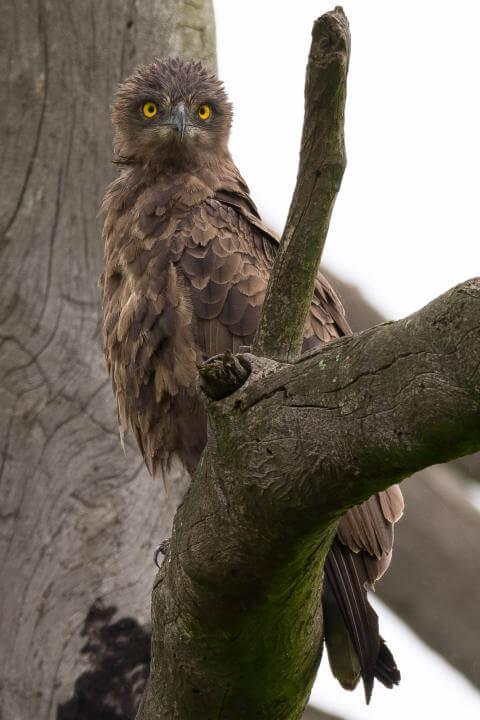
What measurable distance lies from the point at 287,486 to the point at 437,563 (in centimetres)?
530

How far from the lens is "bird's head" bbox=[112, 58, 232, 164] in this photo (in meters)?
5.69

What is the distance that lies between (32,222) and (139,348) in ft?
6.14

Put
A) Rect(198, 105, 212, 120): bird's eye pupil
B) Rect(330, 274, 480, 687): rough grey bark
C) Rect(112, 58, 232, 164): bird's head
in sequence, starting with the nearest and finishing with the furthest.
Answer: Rect(112, 58, 232, 164): bird's head
Rect(198, 105, 212, 120): bird's eye pupil
Rect(330, 274, 480, 687): rough grey bark

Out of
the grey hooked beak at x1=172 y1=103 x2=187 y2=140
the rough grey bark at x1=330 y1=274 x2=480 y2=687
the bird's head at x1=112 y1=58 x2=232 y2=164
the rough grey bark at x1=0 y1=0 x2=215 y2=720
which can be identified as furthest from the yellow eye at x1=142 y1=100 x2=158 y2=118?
the rough grey bark at x1=330 y1=274 x2=480 y2=687

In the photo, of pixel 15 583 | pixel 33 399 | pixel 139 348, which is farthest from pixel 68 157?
pixel 15 583

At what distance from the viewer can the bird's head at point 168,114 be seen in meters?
5.69

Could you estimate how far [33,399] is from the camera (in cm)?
626

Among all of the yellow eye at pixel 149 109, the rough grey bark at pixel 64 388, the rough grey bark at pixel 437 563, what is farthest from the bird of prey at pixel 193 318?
the rough grey bark at pixel 437 563

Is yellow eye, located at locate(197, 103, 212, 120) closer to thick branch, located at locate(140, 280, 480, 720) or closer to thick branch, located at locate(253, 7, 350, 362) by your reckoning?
thick branch, located at locate(253, 7, 350, 362)

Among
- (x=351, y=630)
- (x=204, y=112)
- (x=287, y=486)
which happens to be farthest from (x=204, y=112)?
(x=287, y=486)

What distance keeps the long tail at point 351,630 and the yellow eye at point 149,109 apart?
105 inches

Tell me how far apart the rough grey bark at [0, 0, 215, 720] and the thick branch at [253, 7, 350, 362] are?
301cm

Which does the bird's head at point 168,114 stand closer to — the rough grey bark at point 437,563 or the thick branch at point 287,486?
the rough grey bark at point 437,563

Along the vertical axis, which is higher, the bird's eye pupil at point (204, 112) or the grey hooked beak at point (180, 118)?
the bird's eye pupil at point (204, 112)
